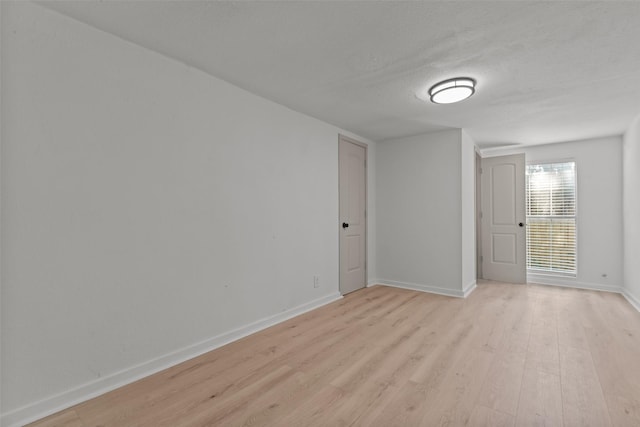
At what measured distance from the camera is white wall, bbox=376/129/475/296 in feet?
14.2

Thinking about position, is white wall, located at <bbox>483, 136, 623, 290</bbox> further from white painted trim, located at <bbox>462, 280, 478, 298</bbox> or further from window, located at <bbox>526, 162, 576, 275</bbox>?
white painted trim, located at <bbox>462, 280, 478, 298</bbox>

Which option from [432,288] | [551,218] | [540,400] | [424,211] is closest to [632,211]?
[551,218]

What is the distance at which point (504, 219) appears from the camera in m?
5.33

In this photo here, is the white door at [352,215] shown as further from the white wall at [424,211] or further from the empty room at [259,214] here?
the white wall at [424,211]

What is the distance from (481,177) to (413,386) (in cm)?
466

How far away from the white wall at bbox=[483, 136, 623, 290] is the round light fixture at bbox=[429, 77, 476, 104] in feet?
11.3

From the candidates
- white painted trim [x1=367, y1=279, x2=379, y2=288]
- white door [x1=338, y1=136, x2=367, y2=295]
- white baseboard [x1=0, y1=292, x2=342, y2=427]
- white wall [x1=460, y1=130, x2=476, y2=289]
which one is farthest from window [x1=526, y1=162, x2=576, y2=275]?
white baseboard [x1=0, y1=292, x2=342, y2=427]

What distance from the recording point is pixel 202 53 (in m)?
2.29

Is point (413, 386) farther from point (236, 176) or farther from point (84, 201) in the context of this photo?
point (84, 201)

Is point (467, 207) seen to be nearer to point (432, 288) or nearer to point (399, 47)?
point (432, 288)

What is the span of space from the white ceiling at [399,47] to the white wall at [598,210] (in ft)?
4.88

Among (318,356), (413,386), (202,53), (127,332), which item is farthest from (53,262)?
(413,386)

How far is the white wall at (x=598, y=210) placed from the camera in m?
4.61

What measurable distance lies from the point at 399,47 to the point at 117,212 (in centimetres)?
233
